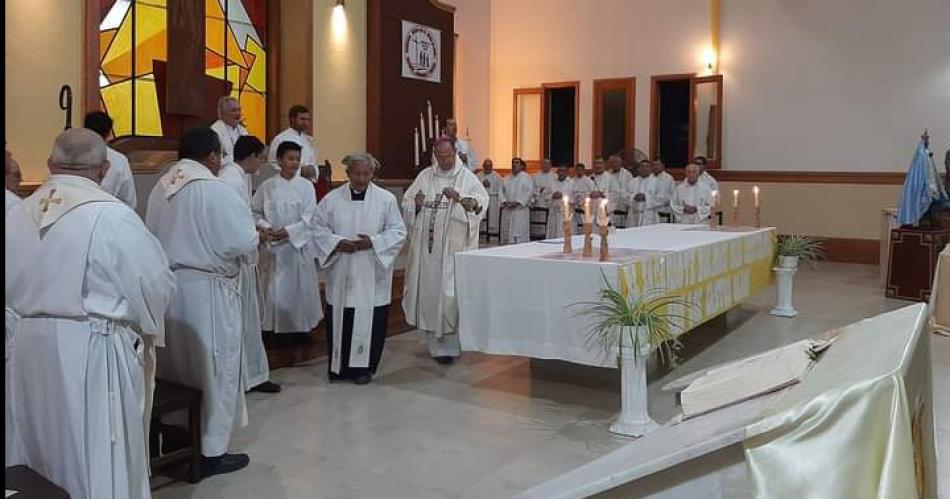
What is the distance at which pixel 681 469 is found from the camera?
1.37 m

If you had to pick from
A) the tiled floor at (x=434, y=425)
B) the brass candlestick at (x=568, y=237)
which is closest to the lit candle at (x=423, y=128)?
the tiled floor at (x=434, y=425)

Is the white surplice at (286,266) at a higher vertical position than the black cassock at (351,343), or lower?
higher

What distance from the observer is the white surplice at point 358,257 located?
5633mm

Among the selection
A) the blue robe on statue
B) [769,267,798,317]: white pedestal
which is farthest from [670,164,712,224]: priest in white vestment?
[769,267,798,317]: white pedestal

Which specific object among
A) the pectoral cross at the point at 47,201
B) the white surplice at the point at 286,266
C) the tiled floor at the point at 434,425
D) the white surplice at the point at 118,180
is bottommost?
the tiled floor at the point at 434,425

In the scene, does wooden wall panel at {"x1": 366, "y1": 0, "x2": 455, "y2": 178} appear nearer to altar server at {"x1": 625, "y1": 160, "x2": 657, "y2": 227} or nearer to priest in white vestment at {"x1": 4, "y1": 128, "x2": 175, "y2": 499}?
altar server at {"x1": 625, "y1": 160, "x2": 657, "y2": 227}

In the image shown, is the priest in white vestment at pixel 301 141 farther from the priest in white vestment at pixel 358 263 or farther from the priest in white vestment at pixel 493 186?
the priest in white vestment at pixel 493 186

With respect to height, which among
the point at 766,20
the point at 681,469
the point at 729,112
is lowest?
the point at 681,469

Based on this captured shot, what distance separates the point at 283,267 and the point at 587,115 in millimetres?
10245

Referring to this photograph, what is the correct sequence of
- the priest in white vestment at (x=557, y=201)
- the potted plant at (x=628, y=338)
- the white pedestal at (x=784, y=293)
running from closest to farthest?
1. the potted plant at (x=628, y=338)
2. the white pedestal at (x=784, y=293)
3. the priest in white vestment at (x=557, y=201)

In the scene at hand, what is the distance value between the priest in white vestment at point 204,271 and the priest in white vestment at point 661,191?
32.2 feet

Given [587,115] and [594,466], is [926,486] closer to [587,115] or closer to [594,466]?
[594,466]

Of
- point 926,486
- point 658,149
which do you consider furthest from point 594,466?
point 658,149

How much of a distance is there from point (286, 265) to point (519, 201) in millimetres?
8451
